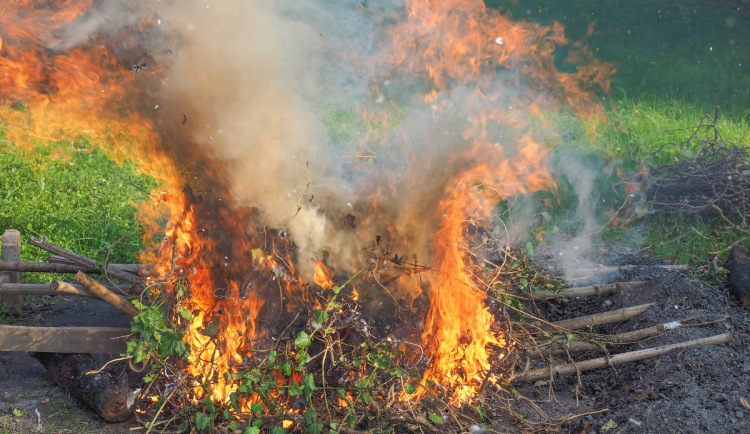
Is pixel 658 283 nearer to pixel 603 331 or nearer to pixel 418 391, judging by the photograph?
pixel 603 331

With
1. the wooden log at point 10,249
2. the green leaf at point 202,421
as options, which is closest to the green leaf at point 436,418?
the green leaf at point 202,421

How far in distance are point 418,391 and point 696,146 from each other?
6134 mm

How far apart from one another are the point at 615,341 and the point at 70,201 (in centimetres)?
651

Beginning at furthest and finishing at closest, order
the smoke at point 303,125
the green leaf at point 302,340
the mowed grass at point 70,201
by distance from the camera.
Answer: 1. the mowed grass at point 70,201
2. the smoke at point 303,125
3. the green leaf at point 302,340

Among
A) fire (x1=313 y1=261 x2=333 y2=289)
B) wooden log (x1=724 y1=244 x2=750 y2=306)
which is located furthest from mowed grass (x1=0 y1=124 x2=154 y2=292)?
wooden log (x1=724 y1=244 x2=750 y2=306)

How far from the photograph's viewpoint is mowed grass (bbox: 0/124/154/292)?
6.68 m

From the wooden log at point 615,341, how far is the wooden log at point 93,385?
303cm

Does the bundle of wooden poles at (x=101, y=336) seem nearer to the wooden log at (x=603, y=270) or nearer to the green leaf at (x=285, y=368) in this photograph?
the wooden log at (x=603, y=270)

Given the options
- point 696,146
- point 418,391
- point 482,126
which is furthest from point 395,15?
point 696,146

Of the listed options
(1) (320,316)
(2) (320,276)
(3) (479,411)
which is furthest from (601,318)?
(1) (320,316)

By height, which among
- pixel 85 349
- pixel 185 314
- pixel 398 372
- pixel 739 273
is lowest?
pixel 739 273

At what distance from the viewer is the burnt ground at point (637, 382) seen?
12.2 ft

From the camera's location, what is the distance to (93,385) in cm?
381

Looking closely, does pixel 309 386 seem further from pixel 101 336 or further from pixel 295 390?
pixel 101 336
